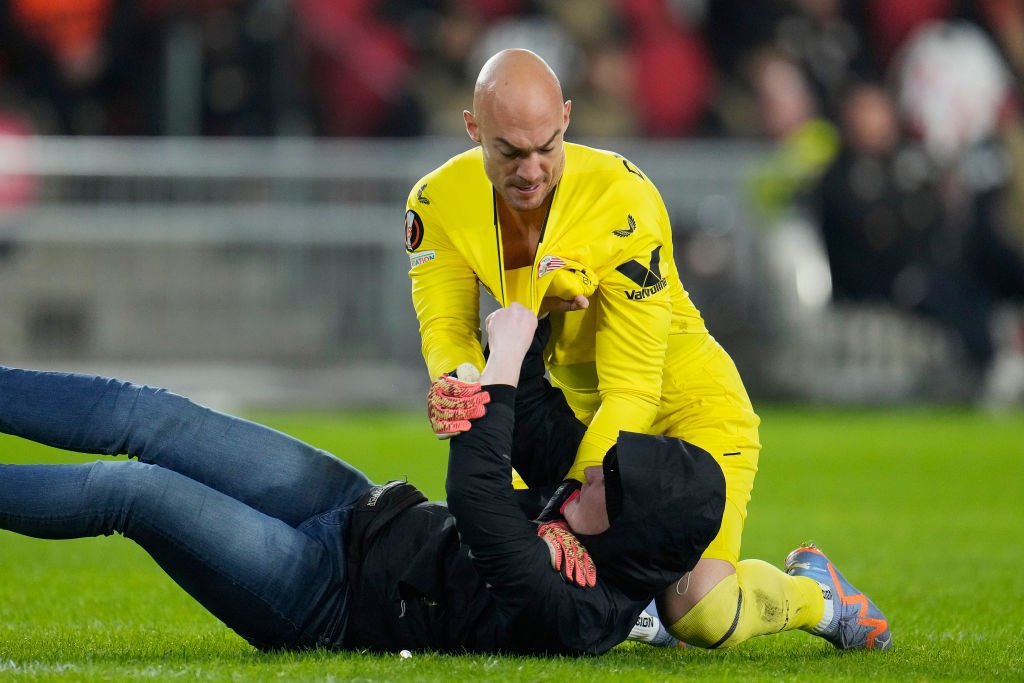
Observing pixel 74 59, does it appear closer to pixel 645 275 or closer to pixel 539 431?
pixel 539 431

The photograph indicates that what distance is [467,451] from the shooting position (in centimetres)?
423

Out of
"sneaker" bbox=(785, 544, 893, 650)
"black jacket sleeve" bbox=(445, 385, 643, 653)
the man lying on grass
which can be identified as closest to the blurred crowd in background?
"sneaker" bbox=(785, 544, 893, 650)

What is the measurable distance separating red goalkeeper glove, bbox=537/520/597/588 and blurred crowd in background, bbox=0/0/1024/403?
10056 millimetres

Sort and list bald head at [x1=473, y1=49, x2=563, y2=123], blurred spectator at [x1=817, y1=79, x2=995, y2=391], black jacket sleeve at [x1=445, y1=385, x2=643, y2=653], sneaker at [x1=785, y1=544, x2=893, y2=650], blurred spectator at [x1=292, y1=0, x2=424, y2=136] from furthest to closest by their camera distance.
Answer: blurred spectator at [x1=292, y1=0, x2=424, y2=136], blurred spectator at [x1=817, y1=79, x2=995, y2=391], sneaker at [x1=785, y1=544, x2=893, y2=650], bald head at [x1=473, y1=49, x2=563, y2=123], black jacket sleeve at [x1=445, y1=385, x2=643, y2=653]

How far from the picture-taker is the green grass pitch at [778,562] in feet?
14.3

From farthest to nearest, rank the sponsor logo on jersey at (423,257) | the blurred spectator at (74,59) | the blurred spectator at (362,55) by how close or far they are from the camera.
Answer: the blurred spectator at (362,55)
the blurred spectator at (74,59)
the sponsor logo on jersey at (423,257)

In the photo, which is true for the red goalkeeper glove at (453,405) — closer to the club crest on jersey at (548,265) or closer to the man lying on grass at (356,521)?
the man lying on grass at (356,521)

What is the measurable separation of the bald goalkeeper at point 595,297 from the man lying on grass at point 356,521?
1.21 ft

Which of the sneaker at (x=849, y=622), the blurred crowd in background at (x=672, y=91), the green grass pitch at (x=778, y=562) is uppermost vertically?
the blurred crowd in background at (x=672, y=91)

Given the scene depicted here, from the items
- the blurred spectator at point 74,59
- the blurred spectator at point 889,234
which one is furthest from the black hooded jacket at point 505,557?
the blurred spectator at point 889,234

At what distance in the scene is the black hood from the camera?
4.26 metres

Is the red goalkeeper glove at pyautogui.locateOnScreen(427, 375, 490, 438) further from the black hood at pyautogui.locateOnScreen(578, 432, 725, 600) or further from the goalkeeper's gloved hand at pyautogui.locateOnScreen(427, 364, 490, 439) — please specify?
the black hood at pyautogui.locateOnScreen(578, 432, 725, 600)

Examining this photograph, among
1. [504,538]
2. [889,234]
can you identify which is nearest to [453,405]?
[504,538]

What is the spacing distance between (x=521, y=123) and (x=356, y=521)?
1245 millimetres
